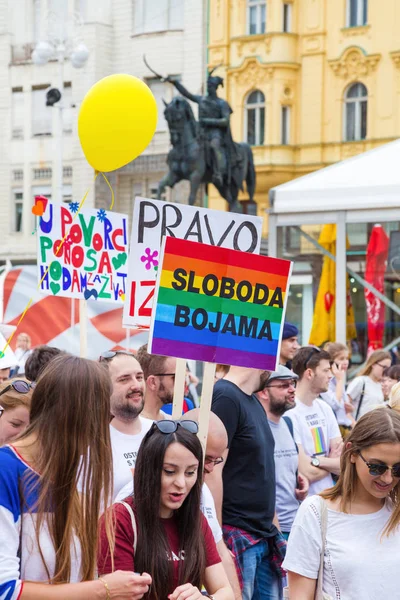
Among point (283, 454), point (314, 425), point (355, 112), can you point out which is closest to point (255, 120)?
point (355, 112)

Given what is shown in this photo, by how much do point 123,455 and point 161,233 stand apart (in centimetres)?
157

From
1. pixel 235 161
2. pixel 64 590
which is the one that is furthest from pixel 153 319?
pixel 235 161

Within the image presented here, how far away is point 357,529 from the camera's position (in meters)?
3.74

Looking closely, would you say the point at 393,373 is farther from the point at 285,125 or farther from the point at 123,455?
the point at 285,125

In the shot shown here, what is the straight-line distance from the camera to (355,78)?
3419 centimetres

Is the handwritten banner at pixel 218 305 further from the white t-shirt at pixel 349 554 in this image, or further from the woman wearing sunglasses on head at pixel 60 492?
the woman wearing sunglasses on head at pixel 60 492

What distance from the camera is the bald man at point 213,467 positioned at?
14.1ft

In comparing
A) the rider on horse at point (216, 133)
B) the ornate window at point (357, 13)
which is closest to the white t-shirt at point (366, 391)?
the rider on horse at point (216, 133)

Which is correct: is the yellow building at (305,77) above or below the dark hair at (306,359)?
above

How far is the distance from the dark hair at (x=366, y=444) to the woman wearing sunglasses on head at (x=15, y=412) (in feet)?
3.90

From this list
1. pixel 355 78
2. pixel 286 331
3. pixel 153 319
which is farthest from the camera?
pixel 355 78

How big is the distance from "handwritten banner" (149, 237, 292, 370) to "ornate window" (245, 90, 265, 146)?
101ft

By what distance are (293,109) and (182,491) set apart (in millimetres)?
32411

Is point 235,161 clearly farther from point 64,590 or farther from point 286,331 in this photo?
point 64,590
